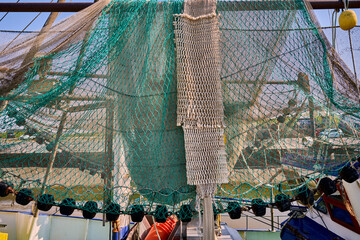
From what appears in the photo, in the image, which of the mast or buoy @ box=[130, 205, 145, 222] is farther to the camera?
the mast

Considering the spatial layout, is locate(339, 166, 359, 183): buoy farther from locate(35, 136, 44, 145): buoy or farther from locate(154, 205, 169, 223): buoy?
locate(35, 136, 44, 145): buoy

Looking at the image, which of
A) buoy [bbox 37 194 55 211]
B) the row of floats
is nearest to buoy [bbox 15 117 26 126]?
the row of floats

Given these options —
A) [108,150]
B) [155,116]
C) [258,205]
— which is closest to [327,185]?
[258,205]

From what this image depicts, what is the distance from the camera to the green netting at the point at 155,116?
4.69ft

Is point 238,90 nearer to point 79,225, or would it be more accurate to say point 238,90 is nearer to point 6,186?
point 6,186

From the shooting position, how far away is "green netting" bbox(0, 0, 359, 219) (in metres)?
1.43

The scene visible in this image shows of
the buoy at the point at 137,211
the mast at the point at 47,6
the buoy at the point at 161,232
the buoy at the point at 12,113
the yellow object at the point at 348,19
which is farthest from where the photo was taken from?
the buoy at the point at 161,232

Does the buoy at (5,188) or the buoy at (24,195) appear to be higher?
the buoy at (5,188)

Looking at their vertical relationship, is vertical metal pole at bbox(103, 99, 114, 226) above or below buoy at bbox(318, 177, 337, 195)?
above

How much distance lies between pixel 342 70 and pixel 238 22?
2.64 feet

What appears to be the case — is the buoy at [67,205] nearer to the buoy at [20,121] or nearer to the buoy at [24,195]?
the buoy at [24,195]

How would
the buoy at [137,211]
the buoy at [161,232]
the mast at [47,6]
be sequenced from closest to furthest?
the buoy at [137,211] < the mast at [47,6] < the buoy at [161,232]

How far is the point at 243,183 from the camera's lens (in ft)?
4.56

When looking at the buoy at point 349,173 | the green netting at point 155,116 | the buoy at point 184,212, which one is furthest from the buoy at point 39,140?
the buoy at point 349,173
